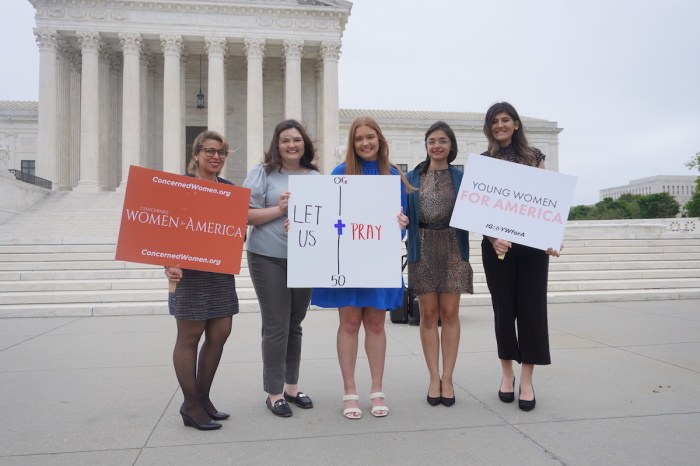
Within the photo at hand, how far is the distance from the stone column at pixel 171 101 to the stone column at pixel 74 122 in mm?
6046

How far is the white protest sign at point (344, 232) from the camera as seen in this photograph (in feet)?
13.0

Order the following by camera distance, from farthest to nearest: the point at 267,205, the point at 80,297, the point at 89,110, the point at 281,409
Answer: the point at 89,110 < the point at 80,297 < the point at 267,205 < the point at 281,409

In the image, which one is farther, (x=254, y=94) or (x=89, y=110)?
(x=254, y=94)

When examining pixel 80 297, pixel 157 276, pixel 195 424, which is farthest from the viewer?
pixel 157 276

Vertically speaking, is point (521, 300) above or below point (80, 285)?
above

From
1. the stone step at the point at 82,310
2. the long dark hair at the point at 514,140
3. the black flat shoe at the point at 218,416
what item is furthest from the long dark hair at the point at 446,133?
the stone step at the point at 82,310

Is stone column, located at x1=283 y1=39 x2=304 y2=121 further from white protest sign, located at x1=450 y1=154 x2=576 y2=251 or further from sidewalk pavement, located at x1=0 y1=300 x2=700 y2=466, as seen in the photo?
white protest sign, located at x1=450 y1=154 x2=576 y2=251

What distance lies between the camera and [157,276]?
11.7 meters

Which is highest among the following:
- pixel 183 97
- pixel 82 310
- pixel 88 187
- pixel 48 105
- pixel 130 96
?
pixel 183 97

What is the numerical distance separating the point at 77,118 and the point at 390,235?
31732 mm

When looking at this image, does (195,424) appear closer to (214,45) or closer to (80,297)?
(80,297)

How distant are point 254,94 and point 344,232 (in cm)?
2684

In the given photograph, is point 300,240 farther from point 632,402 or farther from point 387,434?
point 632,402

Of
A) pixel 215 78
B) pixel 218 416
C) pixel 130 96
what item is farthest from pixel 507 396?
pixel 130 96
